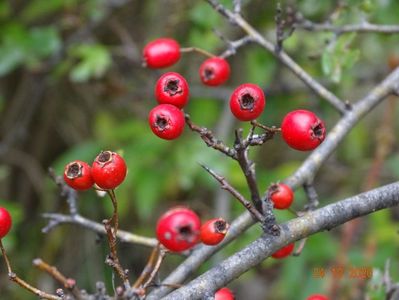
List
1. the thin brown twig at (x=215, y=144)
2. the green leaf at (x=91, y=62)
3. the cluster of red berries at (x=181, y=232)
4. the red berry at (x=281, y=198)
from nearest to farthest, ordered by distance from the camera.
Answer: the thin brown twig at (x=215, y=144) < the cluster of red berries at (x=181, y=232) < the red berry at (x=281, y=198) < the green leaf at (x=91, y=62)

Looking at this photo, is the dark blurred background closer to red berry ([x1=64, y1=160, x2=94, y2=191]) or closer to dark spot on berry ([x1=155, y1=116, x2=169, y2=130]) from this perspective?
dark spot on berry ([x1=155, y1=116, x2=169, y2=130])

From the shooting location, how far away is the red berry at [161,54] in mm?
2088

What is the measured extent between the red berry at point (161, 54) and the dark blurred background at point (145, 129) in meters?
0.80

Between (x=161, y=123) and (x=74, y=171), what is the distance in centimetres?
22

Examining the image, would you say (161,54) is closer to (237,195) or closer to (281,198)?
(281,198)

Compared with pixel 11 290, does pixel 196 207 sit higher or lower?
higher

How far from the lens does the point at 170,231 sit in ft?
4.92

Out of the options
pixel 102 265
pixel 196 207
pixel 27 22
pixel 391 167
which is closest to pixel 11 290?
pixel 102 265

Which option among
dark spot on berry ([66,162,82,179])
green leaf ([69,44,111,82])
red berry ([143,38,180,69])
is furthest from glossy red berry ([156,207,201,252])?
green leaf ([69,44,111,82])

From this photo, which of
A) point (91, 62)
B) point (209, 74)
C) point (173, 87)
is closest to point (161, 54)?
point (209, 74)

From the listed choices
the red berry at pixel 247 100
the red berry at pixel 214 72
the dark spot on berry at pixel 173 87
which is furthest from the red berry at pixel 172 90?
the red berry at pixel 214 72

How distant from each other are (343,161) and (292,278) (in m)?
1.33

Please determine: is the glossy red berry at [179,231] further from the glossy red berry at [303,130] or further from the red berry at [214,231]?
the glossy red berry at [303,130]

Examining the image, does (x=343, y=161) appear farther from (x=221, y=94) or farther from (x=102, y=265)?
(x=102, y=265)
